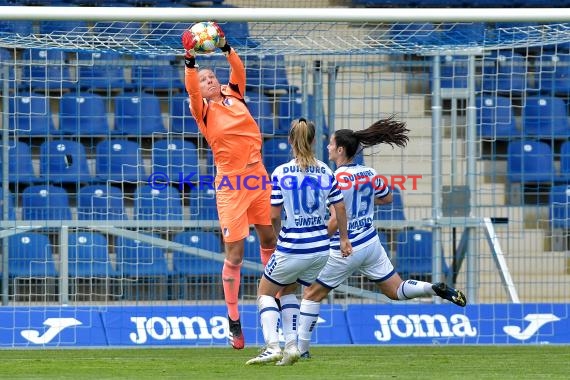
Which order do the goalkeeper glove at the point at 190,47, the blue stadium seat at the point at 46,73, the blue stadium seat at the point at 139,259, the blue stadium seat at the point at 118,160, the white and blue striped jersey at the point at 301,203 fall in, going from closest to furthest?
the white and blue striped jersey at the point at 301,203, the goalkeeper glove at the point at 190,47, the blue stadium seat at the point at 139,259, the blue stadium seat at the point at 46,73, the blue stadium seat at the point at 118,160

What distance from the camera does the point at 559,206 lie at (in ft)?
44.9

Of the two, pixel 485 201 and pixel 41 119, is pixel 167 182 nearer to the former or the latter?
pixel 41 119

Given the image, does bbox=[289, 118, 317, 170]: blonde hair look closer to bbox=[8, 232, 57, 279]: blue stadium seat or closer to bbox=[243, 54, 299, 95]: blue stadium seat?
bbox=[243, 54, 299, 95]: blue stadium seat

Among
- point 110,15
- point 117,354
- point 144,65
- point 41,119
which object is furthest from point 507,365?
point 41,119

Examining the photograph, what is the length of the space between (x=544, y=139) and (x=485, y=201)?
1.03m

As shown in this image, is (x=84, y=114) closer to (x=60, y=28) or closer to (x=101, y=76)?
(x=101, y=76)

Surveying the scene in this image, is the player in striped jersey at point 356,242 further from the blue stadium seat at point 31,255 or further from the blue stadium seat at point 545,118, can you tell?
the blue stadium seat at point 545,118

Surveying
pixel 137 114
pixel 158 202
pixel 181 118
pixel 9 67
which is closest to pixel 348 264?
pixel 158 202

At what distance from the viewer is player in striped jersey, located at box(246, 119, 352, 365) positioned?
29.8ft

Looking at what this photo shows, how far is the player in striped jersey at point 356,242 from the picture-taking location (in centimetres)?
979

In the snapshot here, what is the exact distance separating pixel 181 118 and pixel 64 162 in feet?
4.50

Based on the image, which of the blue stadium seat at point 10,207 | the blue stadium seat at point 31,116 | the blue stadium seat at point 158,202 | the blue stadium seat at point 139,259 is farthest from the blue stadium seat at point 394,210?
the blue stadium seat at point 10,207

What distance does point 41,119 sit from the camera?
13.6m

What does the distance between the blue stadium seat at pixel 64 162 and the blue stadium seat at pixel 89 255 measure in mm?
676
